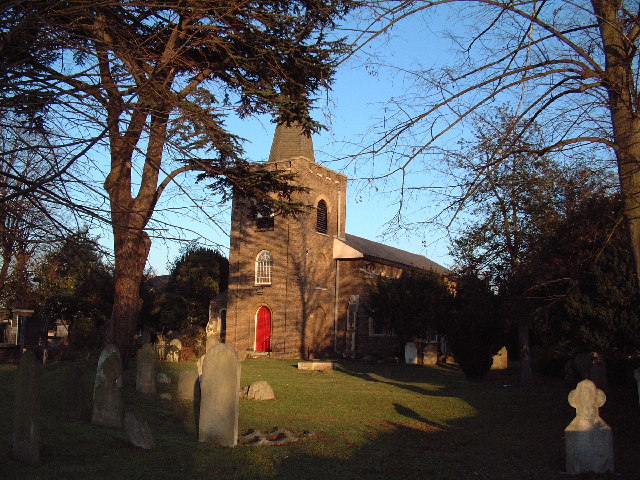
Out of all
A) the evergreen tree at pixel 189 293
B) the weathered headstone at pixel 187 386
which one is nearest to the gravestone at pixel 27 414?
the weathered headstone at pixel 187 386

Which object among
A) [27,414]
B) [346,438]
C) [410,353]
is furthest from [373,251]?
[27,414]

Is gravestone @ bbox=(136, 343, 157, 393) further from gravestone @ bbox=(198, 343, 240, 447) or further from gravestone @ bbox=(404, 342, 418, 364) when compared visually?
gravestone @ bbox=(404, 342, 418, 364)

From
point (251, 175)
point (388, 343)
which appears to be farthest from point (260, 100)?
point (388, 343)

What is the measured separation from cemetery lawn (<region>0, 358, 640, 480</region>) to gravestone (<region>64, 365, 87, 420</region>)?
22 cm

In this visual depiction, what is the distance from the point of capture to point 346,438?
9.80 meters

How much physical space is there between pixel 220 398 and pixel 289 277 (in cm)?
2755

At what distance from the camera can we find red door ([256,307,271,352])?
36812 millimetres

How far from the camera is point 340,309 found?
3859 centimetres

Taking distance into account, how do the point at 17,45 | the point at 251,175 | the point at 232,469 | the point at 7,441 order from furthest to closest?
the point at 251,175, the point at 7,441, the point at 232,469, the point at 17,45

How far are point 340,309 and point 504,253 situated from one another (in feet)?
62.2

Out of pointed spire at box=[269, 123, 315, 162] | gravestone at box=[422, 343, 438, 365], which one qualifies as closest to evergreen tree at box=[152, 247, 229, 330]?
pointed spire at box=[269, 123, 315, 162]

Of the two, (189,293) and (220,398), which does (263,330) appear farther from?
(220,398)

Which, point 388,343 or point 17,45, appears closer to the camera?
point 17,45

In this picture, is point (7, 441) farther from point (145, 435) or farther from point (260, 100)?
point (260, 100)
